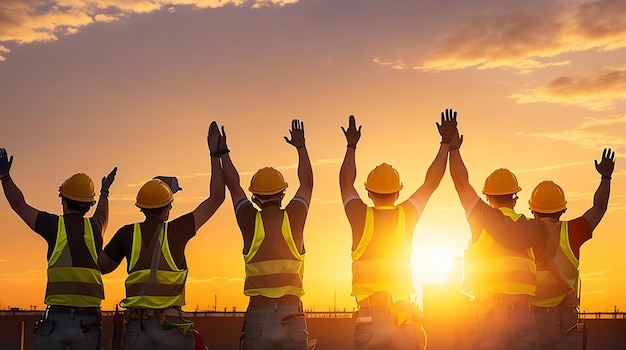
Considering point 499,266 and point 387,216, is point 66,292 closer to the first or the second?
point 387,216

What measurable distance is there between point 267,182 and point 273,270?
4.23 ft

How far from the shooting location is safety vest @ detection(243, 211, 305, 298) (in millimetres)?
12289

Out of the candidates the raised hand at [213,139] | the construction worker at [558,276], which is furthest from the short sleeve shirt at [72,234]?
the construction worker at [558,276]

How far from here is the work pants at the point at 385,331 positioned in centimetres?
1217

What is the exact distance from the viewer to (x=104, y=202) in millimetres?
15055

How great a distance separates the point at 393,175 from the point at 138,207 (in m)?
3.57

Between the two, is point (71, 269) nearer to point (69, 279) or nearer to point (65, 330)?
point (69, 279)

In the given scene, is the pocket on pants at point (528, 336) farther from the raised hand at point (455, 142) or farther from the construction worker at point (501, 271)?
the raised hand at point (455, 142)

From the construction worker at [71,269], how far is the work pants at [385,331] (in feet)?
12.7

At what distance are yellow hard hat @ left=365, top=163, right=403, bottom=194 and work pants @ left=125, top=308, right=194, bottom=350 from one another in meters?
3.15

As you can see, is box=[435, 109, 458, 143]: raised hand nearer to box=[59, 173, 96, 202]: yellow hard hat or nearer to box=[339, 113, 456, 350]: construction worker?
box=[339, 113, 456, 350]: construction worker

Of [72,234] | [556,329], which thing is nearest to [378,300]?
[556,329]

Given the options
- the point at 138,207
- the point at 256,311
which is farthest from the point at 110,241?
the point at 256,311

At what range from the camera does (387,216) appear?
12516mm
